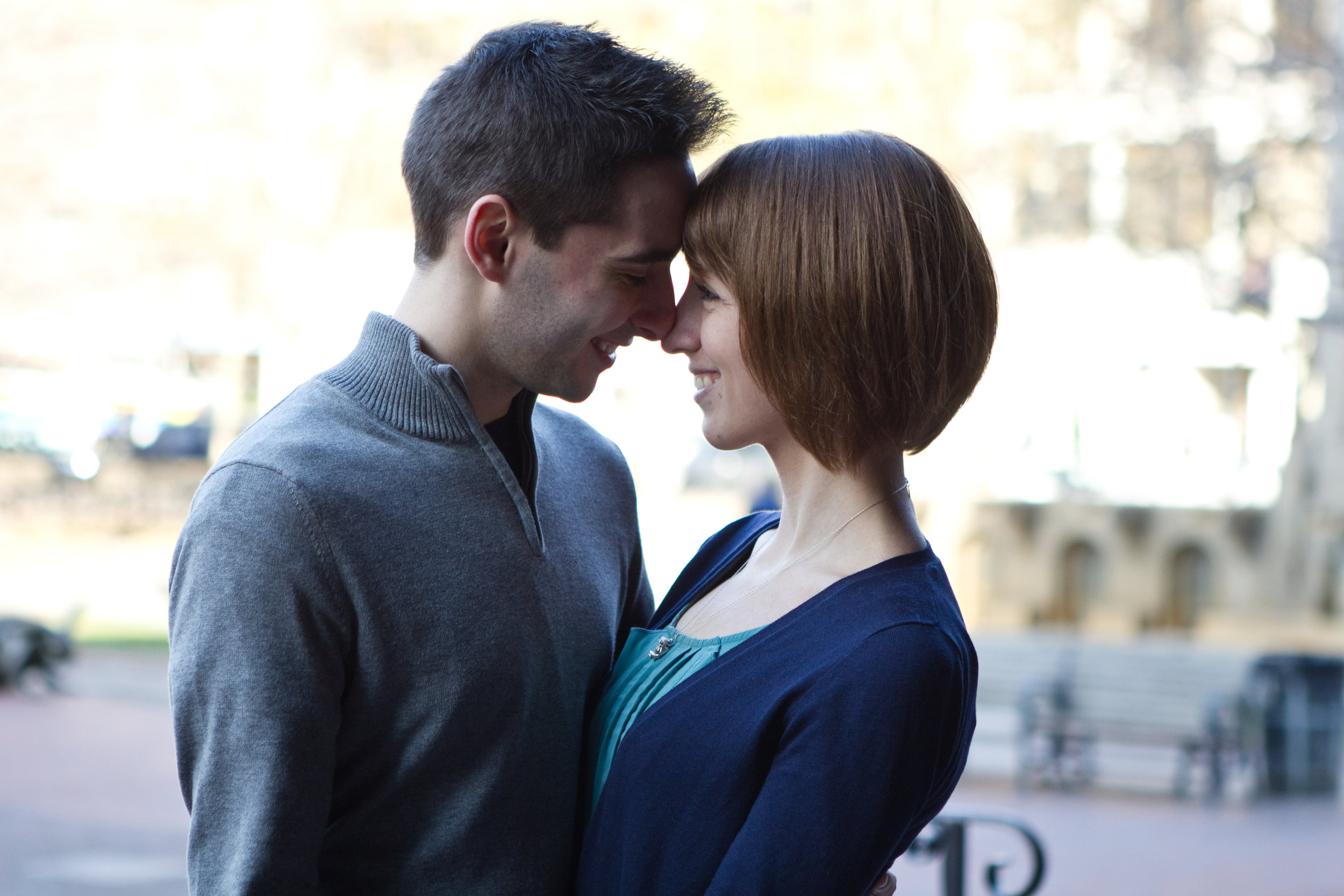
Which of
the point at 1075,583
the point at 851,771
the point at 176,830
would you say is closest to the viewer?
the point at 851,771

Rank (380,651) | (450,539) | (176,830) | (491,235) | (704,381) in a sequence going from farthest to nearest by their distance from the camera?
(176,830) → (704,381) → (491,235) → (450,539) → (380,651)

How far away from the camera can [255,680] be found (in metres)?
1.77

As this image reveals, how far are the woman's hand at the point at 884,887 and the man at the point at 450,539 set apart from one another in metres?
0.49

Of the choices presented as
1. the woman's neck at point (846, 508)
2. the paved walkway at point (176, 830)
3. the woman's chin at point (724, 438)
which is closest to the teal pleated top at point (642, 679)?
the woman's neck at point (846, 508)

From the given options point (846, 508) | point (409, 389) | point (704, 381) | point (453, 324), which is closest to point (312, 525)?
point (409, 389)

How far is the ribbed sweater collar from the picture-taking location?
Answer: 2070 millimetres

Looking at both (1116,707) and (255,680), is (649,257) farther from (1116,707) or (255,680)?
(1116,707)

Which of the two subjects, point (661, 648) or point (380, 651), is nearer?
point (380, 651)

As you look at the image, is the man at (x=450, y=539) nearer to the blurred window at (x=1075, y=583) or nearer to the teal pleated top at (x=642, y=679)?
the teal pleated top at (x=642, y=679)

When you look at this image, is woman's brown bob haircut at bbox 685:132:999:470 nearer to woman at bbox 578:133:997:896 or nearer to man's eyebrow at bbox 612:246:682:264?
woman at bbox 578:133:997:896

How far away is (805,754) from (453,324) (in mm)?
908

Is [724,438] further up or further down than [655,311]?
further down

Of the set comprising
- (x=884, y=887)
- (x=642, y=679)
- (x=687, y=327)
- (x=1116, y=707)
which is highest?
(x=687, y=327)

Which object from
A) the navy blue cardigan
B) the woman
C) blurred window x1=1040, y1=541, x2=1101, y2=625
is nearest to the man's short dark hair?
the woman
